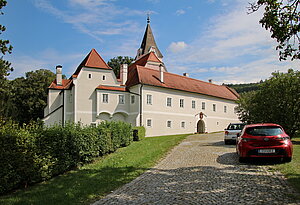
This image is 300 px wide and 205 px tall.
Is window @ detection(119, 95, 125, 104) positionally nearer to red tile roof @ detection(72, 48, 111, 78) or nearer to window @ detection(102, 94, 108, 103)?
window @ detection(102, 94, 108, 103)

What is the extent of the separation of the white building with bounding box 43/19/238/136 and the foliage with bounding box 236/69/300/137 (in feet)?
55.0

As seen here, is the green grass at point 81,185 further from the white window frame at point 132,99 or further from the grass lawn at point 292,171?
the white window frame at point 132,99

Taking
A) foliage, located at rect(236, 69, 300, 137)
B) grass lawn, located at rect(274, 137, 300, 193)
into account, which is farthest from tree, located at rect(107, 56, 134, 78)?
grass lawn, located at rect(274, 137, 300, 193)

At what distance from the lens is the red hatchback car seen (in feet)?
32.7

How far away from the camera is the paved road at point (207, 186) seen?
20.1 ft

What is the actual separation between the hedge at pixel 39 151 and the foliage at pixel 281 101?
13.9 m

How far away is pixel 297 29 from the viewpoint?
A: 726cm

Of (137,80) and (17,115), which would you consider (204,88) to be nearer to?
(137,80)

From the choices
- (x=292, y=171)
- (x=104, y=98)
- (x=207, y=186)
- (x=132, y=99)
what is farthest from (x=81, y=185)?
(x=132, y=99)

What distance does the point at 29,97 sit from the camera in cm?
4794

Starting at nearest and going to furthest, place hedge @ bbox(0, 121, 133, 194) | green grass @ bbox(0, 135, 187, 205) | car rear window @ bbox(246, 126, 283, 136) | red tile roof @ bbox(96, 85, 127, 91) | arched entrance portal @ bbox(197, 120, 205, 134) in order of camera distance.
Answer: green grass @ bbox(0, 135, 187, 205) → hedge @ bbox(0, 121, 133, 194) → car rear window @ bbox(246, 126, 283, 136) → red tile roof @ bbox(96, 85, 127, 91) → arched entrance portal @ bbox(197, 120, 205, 134)

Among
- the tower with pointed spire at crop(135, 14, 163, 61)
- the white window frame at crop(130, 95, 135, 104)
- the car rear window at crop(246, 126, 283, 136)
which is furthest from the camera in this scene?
the tower with pointed spire at crop(135, 14, 163, 61)

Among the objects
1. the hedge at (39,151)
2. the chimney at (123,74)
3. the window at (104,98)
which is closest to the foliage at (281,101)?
the hedge at (39,151)

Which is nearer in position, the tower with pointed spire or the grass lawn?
the grass lawn
